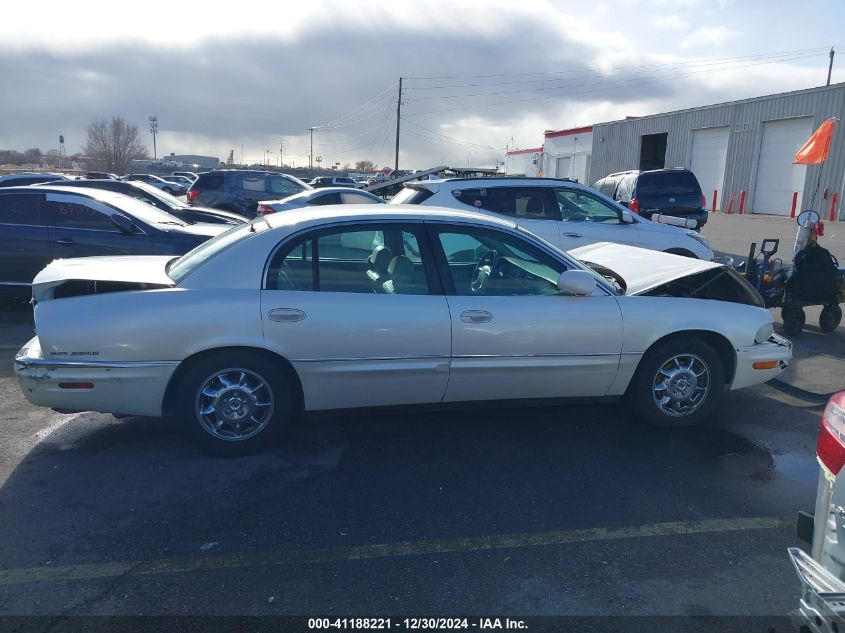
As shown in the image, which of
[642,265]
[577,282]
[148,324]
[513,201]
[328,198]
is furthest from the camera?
[328,198]

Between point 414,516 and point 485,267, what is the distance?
184 cm

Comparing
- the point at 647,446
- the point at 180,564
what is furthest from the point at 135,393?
the point at 647,446

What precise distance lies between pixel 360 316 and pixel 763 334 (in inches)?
118

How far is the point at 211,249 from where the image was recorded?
4.45 meters

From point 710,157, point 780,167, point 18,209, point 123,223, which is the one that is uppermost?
point 710,157

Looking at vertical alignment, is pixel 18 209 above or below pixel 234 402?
above

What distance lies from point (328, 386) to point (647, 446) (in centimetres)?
225

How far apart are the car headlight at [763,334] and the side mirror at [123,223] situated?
7146 millimetres

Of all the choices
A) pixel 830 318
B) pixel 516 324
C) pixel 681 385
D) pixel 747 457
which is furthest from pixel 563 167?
pixel 516 324

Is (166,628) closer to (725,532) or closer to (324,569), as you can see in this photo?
(324,569)

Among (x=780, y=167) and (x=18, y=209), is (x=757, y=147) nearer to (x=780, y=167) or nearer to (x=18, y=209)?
(x=780, y=167)

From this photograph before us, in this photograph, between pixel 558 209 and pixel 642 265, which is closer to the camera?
pixel 642 265

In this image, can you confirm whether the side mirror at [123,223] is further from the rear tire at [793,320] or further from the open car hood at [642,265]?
the rear tire at [793,320]

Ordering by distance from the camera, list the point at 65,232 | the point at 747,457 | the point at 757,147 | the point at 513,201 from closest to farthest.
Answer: the point at 747,457 < the point at 65,232 < the point at 513,201 < the point at 757,147
